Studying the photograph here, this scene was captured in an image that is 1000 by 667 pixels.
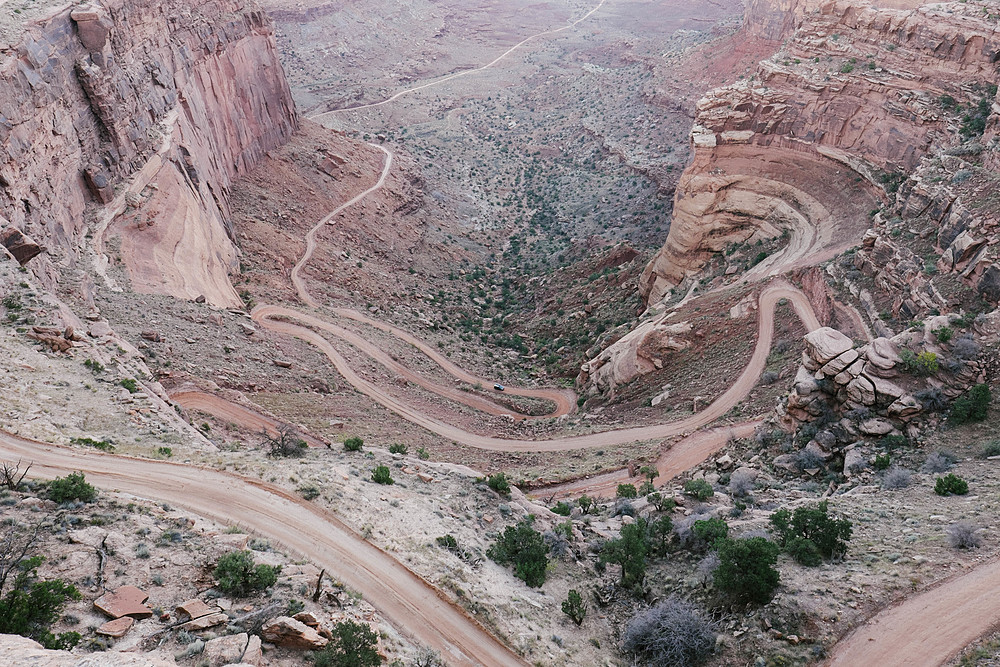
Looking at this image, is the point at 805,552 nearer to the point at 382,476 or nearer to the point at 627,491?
the point at 627,491

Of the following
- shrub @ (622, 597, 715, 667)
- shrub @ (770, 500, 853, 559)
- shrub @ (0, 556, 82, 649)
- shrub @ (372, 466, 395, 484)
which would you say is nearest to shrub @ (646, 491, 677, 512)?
shrub @ (770, 500, 853, 559)

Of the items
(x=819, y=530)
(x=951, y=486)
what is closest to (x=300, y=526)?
(x=819, y=530)

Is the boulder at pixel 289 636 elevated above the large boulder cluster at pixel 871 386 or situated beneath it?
situated beneath

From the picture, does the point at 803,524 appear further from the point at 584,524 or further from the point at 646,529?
the point at 584,524

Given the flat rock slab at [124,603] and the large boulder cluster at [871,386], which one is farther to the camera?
the large boulder cluster at [871,386]

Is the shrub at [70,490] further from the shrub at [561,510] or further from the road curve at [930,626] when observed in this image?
the road curve at [930,626]

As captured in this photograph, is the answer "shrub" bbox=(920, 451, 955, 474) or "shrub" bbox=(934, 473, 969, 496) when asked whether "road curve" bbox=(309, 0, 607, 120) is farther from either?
"shrub" bbox=(934, 473, 969, 496)

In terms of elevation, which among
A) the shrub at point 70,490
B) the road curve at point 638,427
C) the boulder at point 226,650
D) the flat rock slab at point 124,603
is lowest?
the road curve at point 638,427

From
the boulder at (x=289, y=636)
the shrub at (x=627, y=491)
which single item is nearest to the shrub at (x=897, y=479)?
the shrub at (x=627, y=491)
